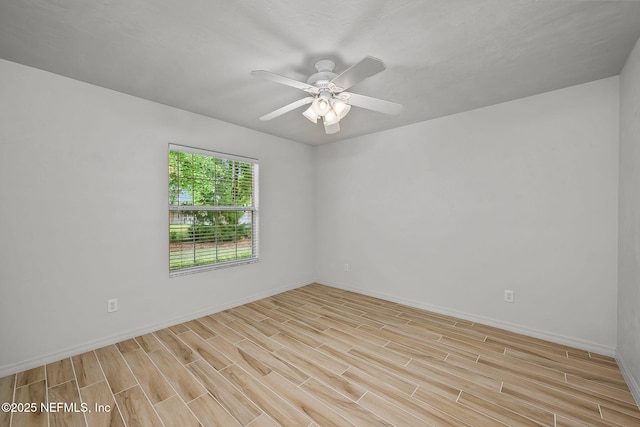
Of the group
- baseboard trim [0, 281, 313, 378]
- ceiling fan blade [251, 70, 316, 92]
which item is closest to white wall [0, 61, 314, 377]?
baseboard trim [0, 281, 313, 378]

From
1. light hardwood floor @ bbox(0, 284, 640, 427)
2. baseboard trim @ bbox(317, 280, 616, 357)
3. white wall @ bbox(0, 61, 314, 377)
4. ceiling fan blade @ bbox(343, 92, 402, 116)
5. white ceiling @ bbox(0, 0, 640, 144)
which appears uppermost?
white ceiling @ bbox(0, 0, 640, 144)

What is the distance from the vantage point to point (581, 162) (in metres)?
2.40

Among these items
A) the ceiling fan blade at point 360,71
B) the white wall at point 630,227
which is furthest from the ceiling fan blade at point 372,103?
the white wall at point 630,227

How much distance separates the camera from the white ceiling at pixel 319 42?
1489 mm

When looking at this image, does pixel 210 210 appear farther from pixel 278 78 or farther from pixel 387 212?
pixel 387 212

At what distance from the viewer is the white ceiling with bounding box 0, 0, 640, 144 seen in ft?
4.89

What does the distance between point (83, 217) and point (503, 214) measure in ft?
13.2

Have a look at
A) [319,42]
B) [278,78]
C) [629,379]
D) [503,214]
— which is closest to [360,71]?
[319,42]

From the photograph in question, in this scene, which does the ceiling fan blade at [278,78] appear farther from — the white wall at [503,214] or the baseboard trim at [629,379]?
the baseboard trim at [629,379]

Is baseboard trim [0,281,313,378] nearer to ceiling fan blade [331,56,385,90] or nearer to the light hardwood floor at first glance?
the light hardwood floor

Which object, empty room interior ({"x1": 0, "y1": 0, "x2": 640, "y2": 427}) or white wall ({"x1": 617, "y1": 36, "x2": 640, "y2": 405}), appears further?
white wall ({"x1": 617, "y1": 36, "x2": 640, "y2": 405})

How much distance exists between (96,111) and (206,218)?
1432 mm

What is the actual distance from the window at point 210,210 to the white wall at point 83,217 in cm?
12

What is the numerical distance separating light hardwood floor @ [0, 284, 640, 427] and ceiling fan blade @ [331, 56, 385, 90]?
206 centimetres
